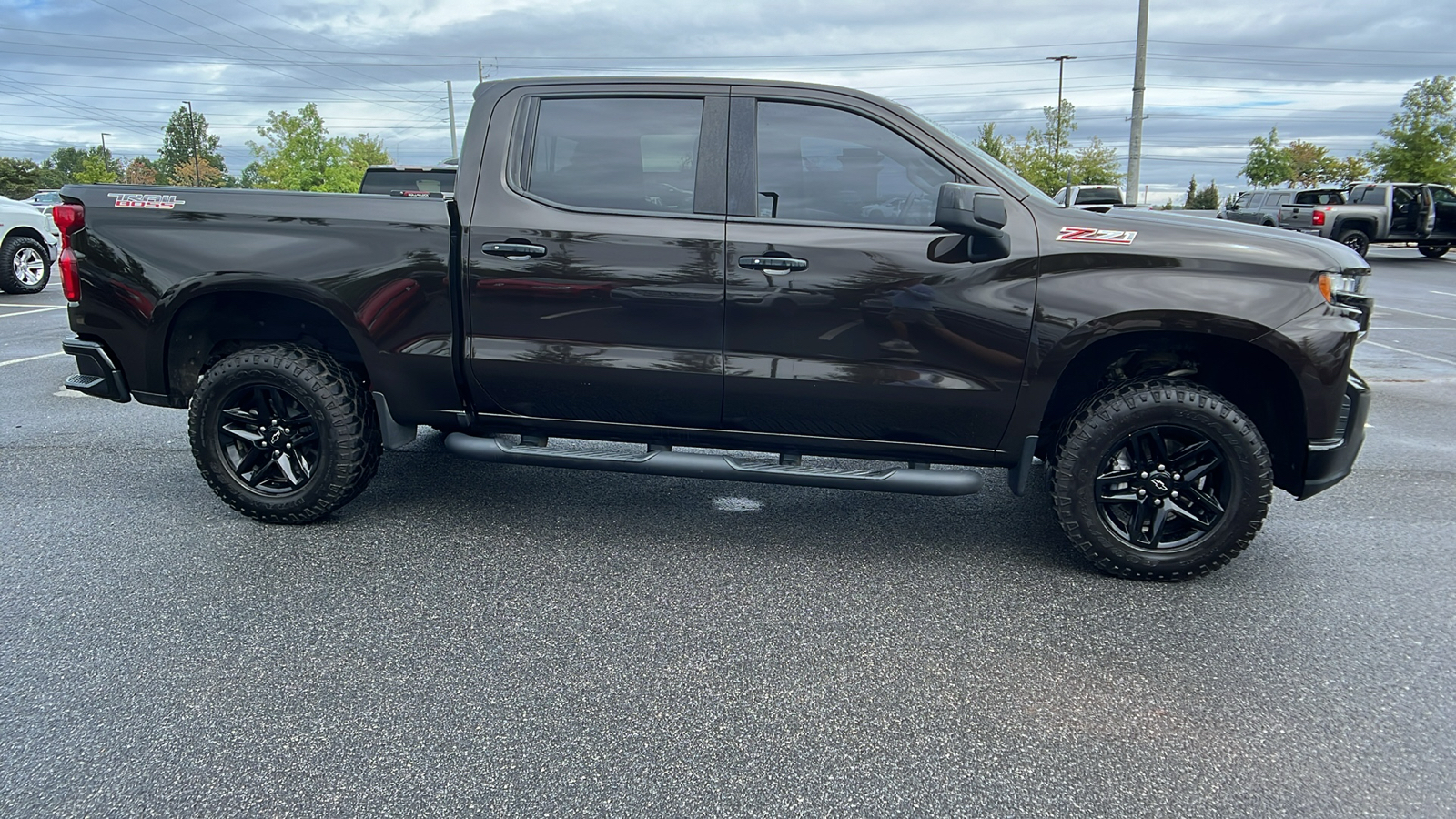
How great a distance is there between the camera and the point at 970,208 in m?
3.50

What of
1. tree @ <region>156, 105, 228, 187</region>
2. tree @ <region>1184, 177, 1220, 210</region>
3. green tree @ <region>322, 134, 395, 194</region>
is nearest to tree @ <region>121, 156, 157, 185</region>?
tree @ <region>156, 105, 228, 187</region>

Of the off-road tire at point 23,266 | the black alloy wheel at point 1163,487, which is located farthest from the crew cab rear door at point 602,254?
the off-road tire at point 23,266

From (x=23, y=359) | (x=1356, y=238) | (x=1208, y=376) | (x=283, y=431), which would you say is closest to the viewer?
(x=1208, y=376)

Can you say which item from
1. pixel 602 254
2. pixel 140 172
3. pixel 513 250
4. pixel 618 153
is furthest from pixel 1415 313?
pixel 140 172

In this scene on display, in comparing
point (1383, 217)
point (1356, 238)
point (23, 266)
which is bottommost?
point (23, 266)

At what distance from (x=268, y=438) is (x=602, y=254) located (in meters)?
1.79

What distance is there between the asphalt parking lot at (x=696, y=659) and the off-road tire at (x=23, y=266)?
408 inches

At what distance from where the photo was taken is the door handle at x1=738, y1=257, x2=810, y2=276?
12.4 ft

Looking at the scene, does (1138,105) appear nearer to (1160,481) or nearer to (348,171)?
(1160,481)

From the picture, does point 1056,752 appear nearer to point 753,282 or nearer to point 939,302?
point 939,302

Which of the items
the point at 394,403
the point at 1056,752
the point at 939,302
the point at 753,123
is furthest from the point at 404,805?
the point at 753,123

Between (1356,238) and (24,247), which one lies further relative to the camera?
(1356,238)

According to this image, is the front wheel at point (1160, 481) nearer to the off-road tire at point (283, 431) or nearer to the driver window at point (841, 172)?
the driver window at point (841, 172)

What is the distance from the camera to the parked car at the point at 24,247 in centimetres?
1305
